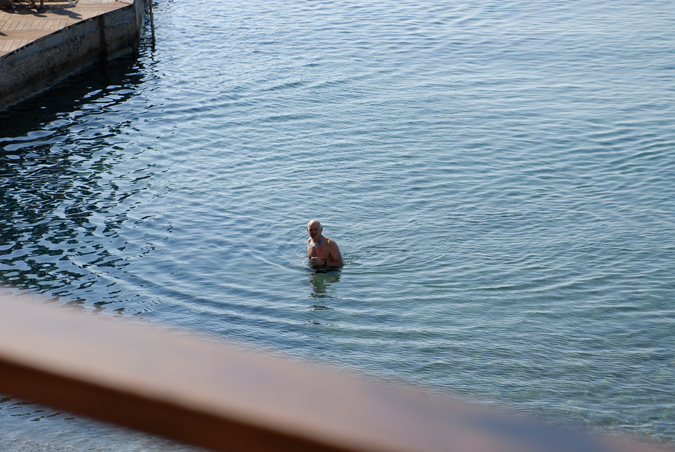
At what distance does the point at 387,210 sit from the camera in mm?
15234

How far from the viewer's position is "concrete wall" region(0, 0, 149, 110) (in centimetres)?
2106

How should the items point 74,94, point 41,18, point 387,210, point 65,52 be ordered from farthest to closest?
point 41,18 < point 65,52 < point 74,94 < point 387,210

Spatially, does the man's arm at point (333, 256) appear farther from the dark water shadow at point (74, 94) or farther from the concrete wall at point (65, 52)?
the concrete wall at point (65, 52)

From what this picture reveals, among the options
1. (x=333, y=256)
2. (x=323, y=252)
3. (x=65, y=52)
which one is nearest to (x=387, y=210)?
(x=333, y=256)

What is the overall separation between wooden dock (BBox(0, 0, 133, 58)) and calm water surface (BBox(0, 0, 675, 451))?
200 cm

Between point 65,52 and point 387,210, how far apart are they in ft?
48.1

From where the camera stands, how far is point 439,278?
41.2ft

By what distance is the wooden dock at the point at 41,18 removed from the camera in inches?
852

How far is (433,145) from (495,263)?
674cm

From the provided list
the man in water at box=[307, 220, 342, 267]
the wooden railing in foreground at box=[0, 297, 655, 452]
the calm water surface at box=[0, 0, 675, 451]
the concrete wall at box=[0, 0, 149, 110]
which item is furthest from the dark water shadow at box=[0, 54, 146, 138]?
the wooden railing in foreground at box=[0, 297, 655, 452]

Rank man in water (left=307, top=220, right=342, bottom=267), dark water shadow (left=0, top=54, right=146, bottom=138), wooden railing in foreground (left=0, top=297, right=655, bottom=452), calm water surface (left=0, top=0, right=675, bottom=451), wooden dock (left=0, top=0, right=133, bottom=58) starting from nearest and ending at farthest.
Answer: wooden railing in foreground (left=0, top=297, right=655, bottom=452)
calm water surface (left=0, top=0, right=675, bottom=451)
man in water (left=307, top=220, right=342, bottom=267)
dark water shadow (left=0, top=54, right=146, bottom=138)
wooden dock (left=0, top=0, right=133, bottom=58)

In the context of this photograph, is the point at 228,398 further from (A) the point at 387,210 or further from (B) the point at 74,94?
(B) the point at 74,94

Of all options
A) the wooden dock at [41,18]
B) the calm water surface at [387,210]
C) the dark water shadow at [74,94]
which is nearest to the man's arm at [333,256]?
the calm water surface at [387,210]

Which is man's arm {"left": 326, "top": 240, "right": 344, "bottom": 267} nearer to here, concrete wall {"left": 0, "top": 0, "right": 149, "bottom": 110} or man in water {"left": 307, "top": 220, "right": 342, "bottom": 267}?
man in water {"left": 307, "top": 220, "right": 342, "bottom": 267}
